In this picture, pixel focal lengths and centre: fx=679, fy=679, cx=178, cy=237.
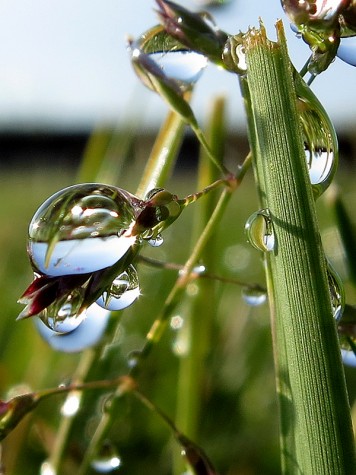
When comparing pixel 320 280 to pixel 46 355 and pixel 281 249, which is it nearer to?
pixel 281 249

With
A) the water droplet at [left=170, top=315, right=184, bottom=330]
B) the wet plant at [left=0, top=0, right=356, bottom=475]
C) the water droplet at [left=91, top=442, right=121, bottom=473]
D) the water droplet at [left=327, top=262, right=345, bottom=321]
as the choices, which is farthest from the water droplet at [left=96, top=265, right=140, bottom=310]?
the water droplet at [left=170, top=315, right=184, bottom=330]

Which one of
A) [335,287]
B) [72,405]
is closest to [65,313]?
[335,287]

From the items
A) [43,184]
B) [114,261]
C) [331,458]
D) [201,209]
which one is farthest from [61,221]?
[43,184]

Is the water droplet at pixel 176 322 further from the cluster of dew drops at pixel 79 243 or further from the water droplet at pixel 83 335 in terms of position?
the cluster of dew drops at pixel 79 243

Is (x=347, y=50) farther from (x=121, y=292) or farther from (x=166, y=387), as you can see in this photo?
(x=166, y=387)

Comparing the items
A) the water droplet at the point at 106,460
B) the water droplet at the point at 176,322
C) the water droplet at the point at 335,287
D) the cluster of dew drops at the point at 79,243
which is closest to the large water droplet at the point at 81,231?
the cluster of dew drops at the point at 79,243

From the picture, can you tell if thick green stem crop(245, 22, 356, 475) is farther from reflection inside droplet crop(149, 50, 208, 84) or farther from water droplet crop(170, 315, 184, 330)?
water droplet crop(170, 315, 184, 330)
